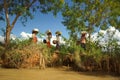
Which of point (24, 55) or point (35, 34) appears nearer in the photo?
point (24, 55)

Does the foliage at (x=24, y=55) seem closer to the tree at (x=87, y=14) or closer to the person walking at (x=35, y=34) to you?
the person walking at (x=35, y=34)

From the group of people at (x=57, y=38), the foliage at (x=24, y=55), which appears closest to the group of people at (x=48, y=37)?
the group of people at (x=57, y=38)

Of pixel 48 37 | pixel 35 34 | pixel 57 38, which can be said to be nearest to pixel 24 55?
pixel 35 34

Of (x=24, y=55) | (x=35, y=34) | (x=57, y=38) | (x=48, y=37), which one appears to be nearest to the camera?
(x=24, y=55)

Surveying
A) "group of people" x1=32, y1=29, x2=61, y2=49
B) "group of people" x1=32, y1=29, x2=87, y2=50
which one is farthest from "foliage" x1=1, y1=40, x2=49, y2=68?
"group of people" x1=32, y1=29, x2=61, y2=49

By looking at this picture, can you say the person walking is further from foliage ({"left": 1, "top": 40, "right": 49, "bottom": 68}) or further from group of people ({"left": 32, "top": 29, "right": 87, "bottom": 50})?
foliage ({"left": 1, "top": 40, "right": 49, "bottom": 68})

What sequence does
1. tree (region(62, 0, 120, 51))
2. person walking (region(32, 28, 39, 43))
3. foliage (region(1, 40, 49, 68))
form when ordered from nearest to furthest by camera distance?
1. foliage (region(1, 40, 49, 68))
2. person walking (region(32, 28, 39, 43))
3. tree (region(62, 0, 120, 51))

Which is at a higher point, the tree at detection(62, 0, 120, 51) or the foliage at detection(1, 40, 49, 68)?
the tree at detection(62, 0, 120, 51)

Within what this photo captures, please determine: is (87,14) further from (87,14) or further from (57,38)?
(57,38)

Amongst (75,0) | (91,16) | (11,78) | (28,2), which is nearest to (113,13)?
(91,16)

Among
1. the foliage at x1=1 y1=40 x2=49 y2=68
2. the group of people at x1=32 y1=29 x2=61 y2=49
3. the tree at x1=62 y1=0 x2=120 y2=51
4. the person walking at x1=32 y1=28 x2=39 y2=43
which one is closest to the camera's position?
the foliage at x1=1 y1=40 x2=49 y2=68

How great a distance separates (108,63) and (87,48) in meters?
1.92

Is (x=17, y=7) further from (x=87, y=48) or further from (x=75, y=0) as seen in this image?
(x=87, y=48)

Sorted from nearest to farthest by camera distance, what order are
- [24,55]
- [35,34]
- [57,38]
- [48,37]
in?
[24,55] → [35,34] → [48,37] → [57,38]
